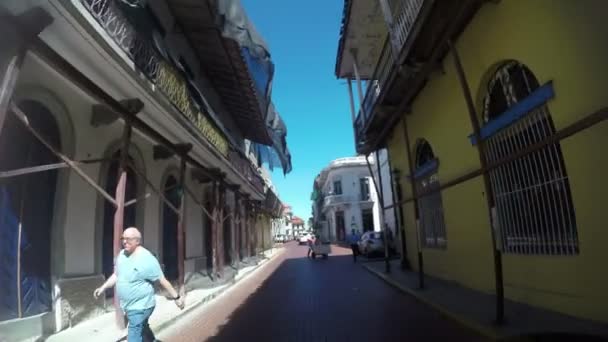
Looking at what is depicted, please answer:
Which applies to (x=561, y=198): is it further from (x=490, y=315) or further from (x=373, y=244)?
(x=373, y=244)

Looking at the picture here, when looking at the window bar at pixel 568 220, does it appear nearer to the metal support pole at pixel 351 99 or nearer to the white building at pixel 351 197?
the metal support pole at pixel 351 99

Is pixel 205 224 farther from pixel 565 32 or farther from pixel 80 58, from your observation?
pixel 565 32

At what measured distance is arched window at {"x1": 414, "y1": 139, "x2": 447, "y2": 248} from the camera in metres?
9.27

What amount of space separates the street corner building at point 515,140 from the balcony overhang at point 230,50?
10.9 ft

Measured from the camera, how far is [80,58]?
15.9ft

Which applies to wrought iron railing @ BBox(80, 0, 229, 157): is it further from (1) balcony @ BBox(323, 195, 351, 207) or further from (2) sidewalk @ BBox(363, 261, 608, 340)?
(1) balcony @ BBox(323, 195, 351, 207)

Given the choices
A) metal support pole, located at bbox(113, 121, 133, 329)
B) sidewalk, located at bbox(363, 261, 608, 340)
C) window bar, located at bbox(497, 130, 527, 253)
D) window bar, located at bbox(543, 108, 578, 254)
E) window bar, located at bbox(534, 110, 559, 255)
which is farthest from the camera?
window bar, located at bbox(497, 130, 527, 253)

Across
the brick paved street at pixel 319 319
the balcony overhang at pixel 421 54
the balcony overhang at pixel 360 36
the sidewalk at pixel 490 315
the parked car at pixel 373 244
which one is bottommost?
the brick paved street at pixel 319 319

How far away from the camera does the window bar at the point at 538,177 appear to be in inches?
210

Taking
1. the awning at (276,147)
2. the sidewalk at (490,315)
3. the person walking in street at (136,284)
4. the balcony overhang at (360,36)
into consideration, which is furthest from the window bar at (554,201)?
the awning at (276,147)

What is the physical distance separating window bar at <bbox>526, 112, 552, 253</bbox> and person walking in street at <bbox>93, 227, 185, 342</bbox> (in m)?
5.09

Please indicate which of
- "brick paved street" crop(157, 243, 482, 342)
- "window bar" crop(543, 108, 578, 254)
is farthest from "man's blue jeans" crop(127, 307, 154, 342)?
"window bar" crop(543, 108, 578, 254)

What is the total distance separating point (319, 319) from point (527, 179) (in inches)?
154

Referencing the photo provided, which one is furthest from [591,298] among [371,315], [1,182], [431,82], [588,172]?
[1,182]
